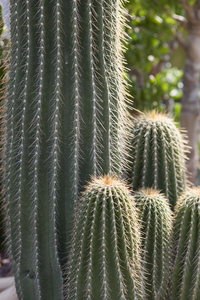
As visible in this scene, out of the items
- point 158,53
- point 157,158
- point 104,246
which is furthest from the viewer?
point 158,53

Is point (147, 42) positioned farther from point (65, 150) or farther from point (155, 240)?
point (155, 240)

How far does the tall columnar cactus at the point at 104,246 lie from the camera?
1885mm

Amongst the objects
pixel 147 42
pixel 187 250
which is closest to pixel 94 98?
pixel 187 250

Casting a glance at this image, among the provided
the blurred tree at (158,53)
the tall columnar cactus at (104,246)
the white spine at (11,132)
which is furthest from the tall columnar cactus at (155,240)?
the blurred tree at (158,53)

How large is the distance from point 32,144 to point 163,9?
2394 millimetres

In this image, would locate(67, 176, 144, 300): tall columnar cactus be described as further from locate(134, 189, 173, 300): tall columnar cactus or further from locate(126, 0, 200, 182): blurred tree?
locate(126, 0, 200, 182): blurred tree

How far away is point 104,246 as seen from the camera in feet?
6.16

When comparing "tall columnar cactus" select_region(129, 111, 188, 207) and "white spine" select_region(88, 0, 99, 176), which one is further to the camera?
"tall columnar cactus" select_region(129, 111, 188, 207)

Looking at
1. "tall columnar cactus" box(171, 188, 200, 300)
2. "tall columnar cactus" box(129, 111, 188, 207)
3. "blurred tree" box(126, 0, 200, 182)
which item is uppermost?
"blurred tree" box(126, 0, 200, 182)

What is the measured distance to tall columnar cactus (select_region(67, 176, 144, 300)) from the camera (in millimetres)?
1885

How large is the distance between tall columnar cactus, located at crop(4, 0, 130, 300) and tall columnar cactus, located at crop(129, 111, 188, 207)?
0.26 m

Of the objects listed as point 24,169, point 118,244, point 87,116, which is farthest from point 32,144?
point 118,244

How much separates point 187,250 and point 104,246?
0.51 m

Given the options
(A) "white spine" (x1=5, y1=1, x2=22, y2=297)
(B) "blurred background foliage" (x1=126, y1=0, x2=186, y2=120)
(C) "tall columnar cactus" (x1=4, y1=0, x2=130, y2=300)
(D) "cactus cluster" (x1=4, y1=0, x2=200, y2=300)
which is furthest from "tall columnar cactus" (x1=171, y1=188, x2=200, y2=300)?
(B) "blurred background foliage" (x1=126, y1=0, x2=186, y2=120)
